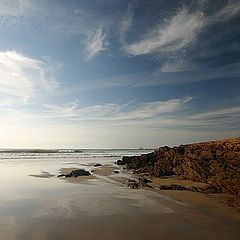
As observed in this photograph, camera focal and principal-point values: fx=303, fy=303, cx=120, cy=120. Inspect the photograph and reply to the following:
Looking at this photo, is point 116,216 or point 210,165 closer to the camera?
point 116,216

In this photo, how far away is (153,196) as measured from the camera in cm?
1381

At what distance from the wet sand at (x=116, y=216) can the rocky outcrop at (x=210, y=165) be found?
1.86m

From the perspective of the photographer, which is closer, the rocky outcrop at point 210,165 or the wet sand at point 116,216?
the wet sand at point 116,216

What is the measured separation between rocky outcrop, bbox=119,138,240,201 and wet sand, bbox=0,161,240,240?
186 cm

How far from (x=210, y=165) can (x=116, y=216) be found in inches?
389

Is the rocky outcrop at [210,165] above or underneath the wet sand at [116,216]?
above

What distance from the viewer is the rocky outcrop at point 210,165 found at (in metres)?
15.1

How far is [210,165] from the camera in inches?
714

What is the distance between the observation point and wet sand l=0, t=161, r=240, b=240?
7941 mm

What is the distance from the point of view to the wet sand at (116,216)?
7941 mm

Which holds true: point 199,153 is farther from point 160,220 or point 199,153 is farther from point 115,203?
point 160,220

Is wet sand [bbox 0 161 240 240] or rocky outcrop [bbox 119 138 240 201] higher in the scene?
rocky outcrop [bbox 119 138 240 201]

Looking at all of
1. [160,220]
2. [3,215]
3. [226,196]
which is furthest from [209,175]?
[3,215]

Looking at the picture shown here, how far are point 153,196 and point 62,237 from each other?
22.8ft
